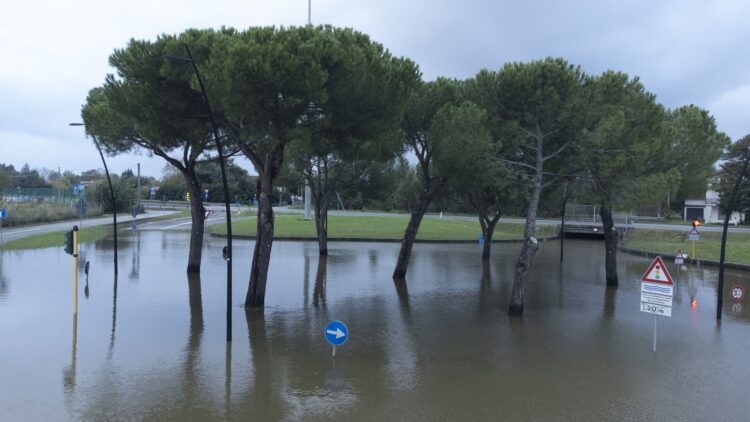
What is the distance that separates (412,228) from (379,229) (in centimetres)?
2456

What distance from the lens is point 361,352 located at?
11.5 m

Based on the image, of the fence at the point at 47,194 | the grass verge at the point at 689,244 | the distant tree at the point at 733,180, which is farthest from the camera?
the fence at the point at 47,194

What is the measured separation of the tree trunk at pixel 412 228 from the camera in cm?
2097

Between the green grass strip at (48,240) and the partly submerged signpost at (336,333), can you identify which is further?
the green grass strip at (48,240)

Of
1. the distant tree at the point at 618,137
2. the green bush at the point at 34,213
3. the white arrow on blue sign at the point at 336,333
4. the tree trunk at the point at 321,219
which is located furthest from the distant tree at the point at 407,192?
the white arrow on blue sign at the point at 336,333

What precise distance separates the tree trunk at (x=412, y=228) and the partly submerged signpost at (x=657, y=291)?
981cm

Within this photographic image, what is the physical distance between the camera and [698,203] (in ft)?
207

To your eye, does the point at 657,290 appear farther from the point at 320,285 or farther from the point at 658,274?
the point at 320,285

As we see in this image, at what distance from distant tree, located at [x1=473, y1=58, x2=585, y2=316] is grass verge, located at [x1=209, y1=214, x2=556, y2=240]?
2437 cm

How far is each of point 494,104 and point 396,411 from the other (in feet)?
38.0

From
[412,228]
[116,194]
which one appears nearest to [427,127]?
[412,228]

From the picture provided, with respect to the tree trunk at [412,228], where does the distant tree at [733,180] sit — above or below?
above

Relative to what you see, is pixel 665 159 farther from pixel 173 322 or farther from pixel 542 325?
pixel 173 322

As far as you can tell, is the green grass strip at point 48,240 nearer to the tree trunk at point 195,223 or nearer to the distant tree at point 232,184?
the tree trunk at point 195,223
